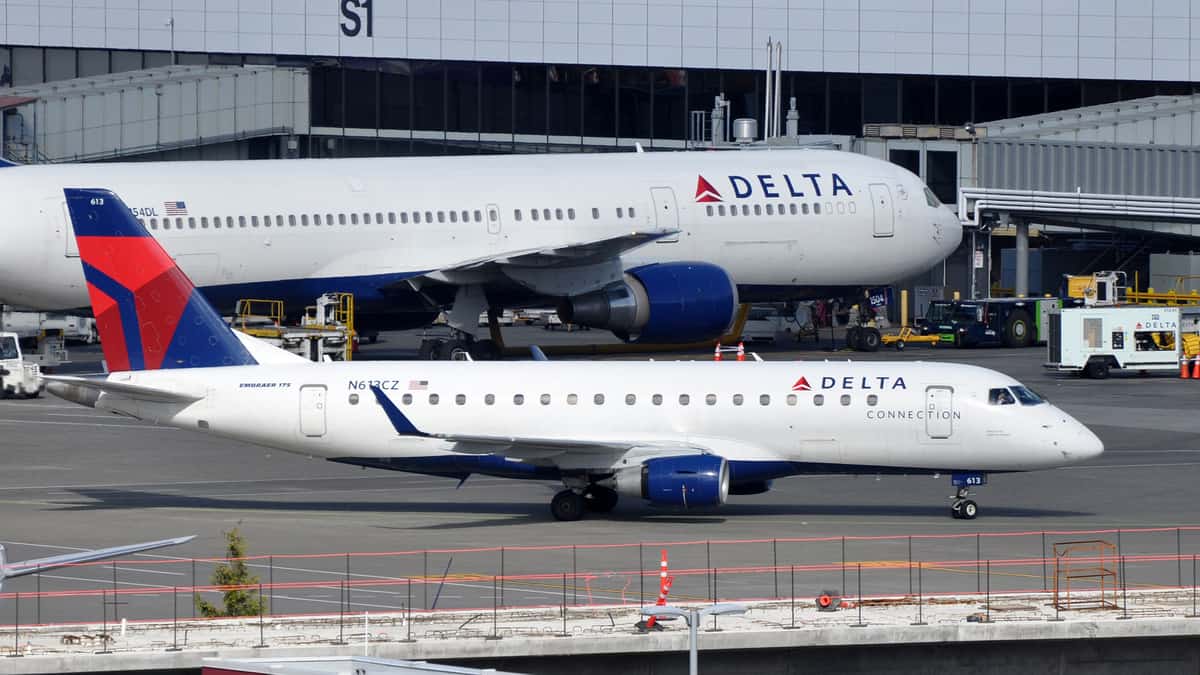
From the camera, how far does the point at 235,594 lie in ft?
87.0

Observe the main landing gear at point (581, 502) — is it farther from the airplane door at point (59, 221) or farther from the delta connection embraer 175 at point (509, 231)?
the airplane door at point (59, 221)

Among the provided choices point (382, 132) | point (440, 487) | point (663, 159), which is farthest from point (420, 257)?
point (382, 132)

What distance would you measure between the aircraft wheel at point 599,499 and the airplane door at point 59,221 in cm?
2597

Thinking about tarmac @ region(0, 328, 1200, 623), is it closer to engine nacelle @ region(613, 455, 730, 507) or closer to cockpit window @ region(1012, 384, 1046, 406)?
engine nacelle @ region(613, 455, 730, 507)

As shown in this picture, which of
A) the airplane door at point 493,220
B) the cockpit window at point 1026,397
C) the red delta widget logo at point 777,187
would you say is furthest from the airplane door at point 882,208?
the cockpit window at point 1026,397

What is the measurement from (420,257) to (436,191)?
2.24 m

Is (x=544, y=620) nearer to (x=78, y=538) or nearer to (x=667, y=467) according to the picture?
(x=667, y=467)

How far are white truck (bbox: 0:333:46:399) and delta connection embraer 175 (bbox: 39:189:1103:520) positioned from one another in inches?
943

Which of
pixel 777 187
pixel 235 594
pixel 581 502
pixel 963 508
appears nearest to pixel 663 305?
pixel 777 187

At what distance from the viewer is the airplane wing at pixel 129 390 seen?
122 feet

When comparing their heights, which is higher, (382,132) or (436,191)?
(382,132)

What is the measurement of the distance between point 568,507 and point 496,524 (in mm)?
1448

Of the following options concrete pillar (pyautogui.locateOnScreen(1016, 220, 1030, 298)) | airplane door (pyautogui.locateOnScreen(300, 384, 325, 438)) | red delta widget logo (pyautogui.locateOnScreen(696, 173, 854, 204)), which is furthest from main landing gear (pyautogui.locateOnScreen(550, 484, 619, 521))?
concrete pillar (pyautogui.locateOnScreen(1016, 220, 1030, 298))

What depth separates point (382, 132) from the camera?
103 metres
